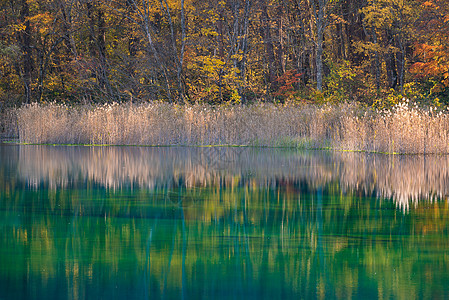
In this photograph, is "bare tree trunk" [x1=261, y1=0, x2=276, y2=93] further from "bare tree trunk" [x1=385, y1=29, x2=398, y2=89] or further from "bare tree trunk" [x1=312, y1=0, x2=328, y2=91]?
"bare tree trunk" [x1=385, y1=29, x2=398, y2=89]

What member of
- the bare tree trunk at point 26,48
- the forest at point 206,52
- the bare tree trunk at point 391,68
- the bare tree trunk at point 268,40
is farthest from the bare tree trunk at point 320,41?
the bare tree trunk at point 26,48

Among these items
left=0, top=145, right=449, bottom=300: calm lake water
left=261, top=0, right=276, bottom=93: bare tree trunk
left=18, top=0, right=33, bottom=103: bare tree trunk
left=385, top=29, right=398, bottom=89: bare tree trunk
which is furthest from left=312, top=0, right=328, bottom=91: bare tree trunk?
left=0, top=145, right=449, bottom=300: calm lake water

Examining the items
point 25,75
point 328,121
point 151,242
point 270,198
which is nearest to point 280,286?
point 151,242

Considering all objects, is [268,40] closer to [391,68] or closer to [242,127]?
[391,68]

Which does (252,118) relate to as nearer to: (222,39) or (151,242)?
(222,39)

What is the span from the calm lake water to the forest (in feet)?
54.5

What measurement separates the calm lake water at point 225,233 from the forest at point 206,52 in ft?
54.5

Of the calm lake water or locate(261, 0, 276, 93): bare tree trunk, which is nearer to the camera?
the calm lake water

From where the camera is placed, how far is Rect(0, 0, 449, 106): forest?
31.2 metres

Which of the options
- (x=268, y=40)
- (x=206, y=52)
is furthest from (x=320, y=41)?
(x=206, y=52)

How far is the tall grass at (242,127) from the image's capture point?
19016 millimetres

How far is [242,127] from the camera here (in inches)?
925

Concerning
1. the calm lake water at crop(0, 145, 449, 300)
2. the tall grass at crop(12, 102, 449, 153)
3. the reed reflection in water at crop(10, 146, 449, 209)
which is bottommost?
the calm lake water at crop(0, 145, 449, 300)

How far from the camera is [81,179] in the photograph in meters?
13.3
